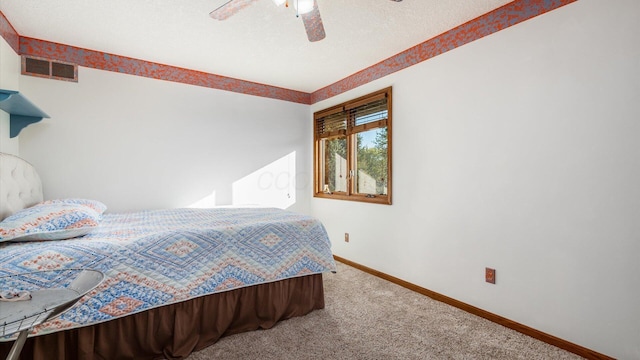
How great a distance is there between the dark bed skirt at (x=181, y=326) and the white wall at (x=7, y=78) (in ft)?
5.98

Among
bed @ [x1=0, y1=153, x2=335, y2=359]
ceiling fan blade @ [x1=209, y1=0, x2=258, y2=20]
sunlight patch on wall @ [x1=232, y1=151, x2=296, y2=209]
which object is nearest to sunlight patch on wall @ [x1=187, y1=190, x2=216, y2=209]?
sunlight patch on wall @ [x1=232, y1=151, x2=296, y2=209]

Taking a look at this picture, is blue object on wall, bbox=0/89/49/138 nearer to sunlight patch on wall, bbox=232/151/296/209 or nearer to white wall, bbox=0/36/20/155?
white wall, bbox=0/36/20/155

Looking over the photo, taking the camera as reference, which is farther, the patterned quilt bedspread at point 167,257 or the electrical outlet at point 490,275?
the electrical outlet at point 490,275

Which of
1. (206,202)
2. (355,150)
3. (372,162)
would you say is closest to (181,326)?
(206,202)

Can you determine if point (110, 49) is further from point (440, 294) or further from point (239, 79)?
point (440, 294)

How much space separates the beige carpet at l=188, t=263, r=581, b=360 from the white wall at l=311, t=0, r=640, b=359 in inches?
9.2

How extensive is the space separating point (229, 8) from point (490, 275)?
2.65m

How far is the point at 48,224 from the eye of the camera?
67.7 inches

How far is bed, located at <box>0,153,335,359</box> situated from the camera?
1.58 metres

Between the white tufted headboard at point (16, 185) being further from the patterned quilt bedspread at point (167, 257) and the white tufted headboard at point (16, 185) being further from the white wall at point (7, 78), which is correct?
the patterned quilt bedspread at point (167, 257)

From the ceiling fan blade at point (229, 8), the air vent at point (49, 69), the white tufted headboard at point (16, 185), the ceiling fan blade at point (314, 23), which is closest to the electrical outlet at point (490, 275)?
the ceiling fan blade at point (314, 23)

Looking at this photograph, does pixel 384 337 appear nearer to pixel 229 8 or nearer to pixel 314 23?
pixel 314 23

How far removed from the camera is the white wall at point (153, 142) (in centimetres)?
290

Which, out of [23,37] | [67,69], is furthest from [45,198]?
[23,37]
